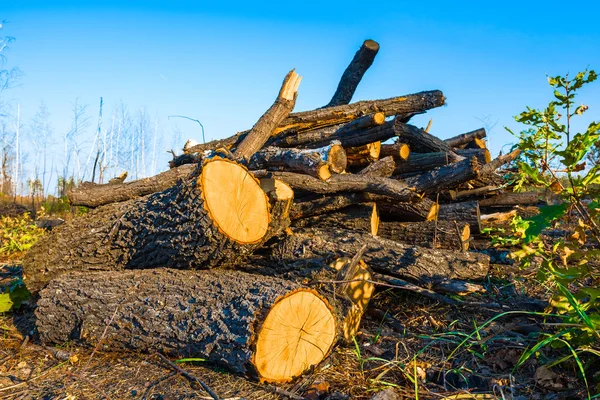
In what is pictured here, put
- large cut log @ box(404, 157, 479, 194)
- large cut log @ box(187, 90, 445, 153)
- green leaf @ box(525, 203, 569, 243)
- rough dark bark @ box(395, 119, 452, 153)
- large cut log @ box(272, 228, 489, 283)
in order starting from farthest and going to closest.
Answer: large cut log @ box(187, 90, 445, 153), rough dark bark @ box(395, 119, 452, 153), large cut log @ box(404, 157, 479, 194), large cut log @ box(272, 228, 489, 283), green leaf @ box(525, 203, 569, 243)

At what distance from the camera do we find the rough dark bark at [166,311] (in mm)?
2969

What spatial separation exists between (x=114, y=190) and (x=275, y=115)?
215cm

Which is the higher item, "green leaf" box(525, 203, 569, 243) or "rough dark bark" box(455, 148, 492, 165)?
"rough dark bark" box(455, 148, 492, 165)

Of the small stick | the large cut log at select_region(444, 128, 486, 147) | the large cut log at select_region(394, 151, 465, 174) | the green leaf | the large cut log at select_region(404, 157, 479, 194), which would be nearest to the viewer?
the green leaf

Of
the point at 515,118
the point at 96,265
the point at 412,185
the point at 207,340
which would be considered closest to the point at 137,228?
the point at 96,265

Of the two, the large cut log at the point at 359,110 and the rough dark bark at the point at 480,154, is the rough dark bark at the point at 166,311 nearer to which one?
the large cut log at the point at 359,110

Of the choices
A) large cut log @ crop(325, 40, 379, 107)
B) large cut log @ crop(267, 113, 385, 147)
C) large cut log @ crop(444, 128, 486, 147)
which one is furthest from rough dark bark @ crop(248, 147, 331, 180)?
large cut log @ crop(444, 128, 486, 147)

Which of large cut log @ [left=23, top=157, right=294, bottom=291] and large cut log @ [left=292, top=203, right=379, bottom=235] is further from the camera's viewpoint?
large cut log @ [left=292, top=203, right=379, bottom=235]

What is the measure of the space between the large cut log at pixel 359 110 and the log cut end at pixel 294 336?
11.3 ft

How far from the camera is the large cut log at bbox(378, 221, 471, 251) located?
4.86m

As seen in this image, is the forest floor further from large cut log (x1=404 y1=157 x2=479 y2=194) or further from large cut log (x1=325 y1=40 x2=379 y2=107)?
large cut log (x1=325 y1=40 x2=379 y2=107)

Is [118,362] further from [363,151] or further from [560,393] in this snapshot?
[363,151]

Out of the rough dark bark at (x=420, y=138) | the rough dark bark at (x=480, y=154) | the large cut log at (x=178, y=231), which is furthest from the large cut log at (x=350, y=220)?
the rough dark bark at (x=480, y=154)

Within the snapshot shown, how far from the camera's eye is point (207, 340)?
9.98 feet
